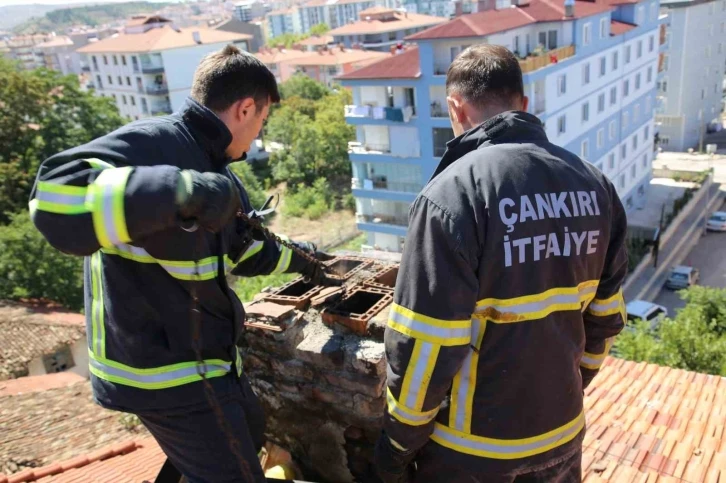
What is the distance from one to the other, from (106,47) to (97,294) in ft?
147

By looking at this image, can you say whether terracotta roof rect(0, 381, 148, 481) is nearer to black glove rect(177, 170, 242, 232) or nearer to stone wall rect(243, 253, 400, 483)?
stone wall rect(243, 253, 400, 483)

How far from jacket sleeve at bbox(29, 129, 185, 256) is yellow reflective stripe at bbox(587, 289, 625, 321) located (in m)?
1.79

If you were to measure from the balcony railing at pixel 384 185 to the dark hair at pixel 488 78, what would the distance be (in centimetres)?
1936

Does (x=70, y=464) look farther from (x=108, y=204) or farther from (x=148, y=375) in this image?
(x=108, y=204)

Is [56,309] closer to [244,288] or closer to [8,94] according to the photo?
[244,288]

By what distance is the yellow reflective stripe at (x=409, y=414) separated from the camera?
7.58ft

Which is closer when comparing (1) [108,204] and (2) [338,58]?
(1) [108,204]

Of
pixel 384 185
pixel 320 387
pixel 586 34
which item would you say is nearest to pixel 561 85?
pixel 586 34

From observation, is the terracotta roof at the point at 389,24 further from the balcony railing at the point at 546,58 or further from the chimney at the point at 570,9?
the balcony railing at the point at 546,58

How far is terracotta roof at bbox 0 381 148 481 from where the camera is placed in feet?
19.8

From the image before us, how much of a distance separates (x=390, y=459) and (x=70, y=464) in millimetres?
2934

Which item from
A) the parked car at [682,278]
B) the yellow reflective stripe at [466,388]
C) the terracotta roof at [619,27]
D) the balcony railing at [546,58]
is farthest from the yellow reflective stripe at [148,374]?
the terracotta roof at [619,27]

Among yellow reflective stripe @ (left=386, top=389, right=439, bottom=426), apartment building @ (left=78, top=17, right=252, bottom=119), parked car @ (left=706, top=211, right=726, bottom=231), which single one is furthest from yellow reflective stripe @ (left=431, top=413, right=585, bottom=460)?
apartment building @ (left=78, top=17, right=252, bottom=119)

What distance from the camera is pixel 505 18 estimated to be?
64.8 feet
